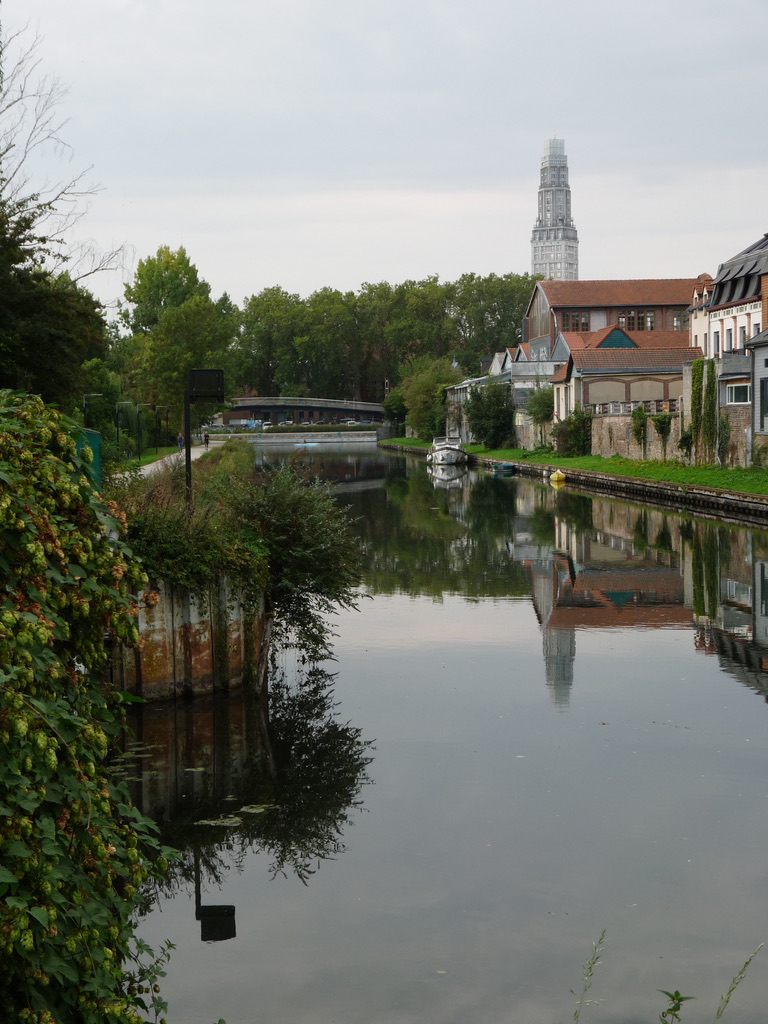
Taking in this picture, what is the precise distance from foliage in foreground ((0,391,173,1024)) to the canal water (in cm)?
261

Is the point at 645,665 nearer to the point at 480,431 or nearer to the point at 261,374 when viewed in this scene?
the point at 480,431

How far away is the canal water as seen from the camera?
7516mm

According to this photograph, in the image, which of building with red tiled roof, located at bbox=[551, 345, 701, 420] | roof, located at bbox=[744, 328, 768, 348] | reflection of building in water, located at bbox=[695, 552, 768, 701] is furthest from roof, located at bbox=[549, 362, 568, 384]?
reflection of building in water, located at bbox=[695, 552, 768, 701]

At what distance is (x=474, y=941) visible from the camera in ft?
26.1

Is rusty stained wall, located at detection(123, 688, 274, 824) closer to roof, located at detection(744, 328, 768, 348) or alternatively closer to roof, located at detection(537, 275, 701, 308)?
roof, located at detection(744, 328, 768, 348)

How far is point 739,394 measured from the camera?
1832 inches

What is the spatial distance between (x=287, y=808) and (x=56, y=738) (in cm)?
644

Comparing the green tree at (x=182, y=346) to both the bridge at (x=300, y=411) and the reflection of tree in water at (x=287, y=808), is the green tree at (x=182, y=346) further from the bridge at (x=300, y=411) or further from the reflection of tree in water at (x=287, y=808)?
the bridge at (x=300, y=411)

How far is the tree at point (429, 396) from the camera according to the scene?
346ft

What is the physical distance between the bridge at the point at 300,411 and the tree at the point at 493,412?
54941 mm

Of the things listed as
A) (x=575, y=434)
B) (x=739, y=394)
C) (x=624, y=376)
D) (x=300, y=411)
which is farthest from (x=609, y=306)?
(x=300, y=411)

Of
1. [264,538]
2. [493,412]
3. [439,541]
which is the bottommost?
[439,541]

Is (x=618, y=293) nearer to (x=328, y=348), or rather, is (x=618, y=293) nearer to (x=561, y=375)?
(x=561, y=375)

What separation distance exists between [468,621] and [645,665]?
172 inches
